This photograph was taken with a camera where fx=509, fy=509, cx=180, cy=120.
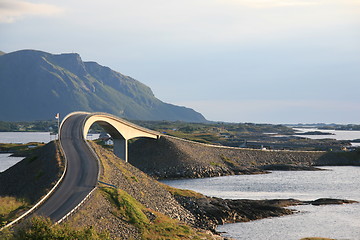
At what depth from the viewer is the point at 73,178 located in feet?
191

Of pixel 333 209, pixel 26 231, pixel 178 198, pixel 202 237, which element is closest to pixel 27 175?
pixel 178 198

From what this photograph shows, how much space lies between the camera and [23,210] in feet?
150

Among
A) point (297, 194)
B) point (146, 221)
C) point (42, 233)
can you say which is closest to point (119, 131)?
point (297, 194)

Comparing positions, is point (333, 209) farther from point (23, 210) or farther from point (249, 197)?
point (23, 210)

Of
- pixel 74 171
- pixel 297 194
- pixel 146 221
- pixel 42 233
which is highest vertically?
pixel 74 171

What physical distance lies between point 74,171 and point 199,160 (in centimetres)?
7371

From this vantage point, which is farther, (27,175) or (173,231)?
(27,175)

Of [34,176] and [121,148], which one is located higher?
[121,148]

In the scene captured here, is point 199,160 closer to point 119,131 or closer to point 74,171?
point 119,131

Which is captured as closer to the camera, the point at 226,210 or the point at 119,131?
the point at 226,210

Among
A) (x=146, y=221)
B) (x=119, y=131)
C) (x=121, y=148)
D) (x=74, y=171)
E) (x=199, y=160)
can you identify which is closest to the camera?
(x=146, y=221)

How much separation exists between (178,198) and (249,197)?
19.5m

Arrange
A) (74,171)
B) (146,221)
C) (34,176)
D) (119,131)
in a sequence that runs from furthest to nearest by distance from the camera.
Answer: (119,131) < (34,176) < (74,171) < (146,221)

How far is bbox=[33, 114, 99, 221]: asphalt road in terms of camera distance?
152 ft
